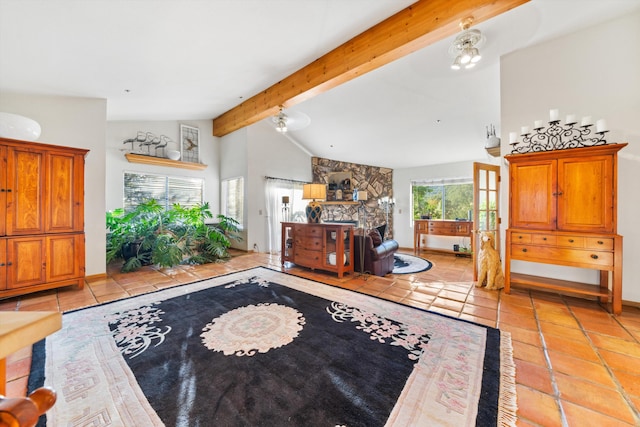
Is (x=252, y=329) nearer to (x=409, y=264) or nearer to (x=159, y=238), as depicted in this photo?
(x=159, y=238)

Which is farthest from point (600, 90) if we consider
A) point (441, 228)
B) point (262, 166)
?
point (262, 166)

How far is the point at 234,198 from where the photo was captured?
6.04 meters

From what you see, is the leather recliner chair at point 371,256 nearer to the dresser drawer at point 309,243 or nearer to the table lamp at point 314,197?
the dresser drawer at point 309,243

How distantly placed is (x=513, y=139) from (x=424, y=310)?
223 centimetres

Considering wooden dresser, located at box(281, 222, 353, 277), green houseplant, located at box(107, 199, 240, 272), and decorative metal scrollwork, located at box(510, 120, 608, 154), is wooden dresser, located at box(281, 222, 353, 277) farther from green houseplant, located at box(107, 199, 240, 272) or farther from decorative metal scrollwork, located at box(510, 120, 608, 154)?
decorative metal scrollwork, located at box(510, 120, 608, 154)

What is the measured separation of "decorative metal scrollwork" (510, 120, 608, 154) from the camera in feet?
8.80

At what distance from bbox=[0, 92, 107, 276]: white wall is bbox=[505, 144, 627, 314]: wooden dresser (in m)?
5.50

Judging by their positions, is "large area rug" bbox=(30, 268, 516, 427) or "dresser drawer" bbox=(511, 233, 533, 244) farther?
"dresser drawer" bbox=(511, 233, 533, 244)

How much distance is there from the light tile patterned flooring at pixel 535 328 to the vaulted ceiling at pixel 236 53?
8.42ft

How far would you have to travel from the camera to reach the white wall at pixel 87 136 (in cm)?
325

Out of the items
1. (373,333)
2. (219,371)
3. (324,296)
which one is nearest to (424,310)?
(373,333)

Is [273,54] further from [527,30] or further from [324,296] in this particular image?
[324,296]

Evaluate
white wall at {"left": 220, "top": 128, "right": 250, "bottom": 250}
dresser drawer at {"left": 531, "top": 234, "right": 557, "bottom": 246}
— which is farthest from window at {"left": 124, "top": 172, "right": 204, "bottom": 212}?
dresser drawer at {"left": 531, "top": 234, "right": 557, "bottom": 246}

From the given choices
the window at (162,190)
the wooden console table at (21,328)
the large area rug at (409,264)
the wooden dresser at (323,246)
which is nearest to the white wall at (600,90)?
the large area rug at (409,264)
